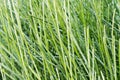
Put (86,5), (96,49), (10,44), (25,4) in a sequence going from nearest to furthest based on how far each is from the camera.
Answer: (10,44)
(96,49)
(86,5)
(25,4)

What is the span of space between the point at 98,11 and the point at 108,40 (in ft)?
0.30

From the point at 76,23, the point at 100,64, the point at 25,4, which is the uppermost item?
the point at 25,4

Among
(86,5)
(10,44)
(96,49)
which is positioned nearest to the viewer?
(10,44)

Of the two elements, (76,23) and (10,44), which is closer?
(10,44)

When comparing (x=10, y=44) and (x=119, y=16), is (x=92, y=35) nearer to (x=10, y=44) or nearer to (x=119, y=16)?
(x=119, y=16)

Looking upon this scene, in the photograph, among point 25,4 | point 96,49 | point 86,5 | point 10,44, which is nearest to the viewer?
point 10,44

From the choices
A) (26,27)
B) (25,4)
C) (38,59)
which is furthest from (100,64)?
(25,4)

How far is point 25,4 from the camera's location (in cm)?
108

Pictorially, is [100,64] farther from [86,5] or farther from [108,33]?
[86,5]

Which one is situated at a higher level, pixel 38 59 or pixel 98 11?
pixel 98 11

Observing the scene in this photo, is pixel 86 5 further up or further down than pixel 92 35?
further up

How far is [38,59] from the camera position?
78cm

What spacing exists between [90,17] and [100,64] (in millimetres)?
204

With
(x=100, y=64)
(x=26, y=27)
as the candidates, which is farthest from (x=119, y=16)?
(x=26, y=27)
